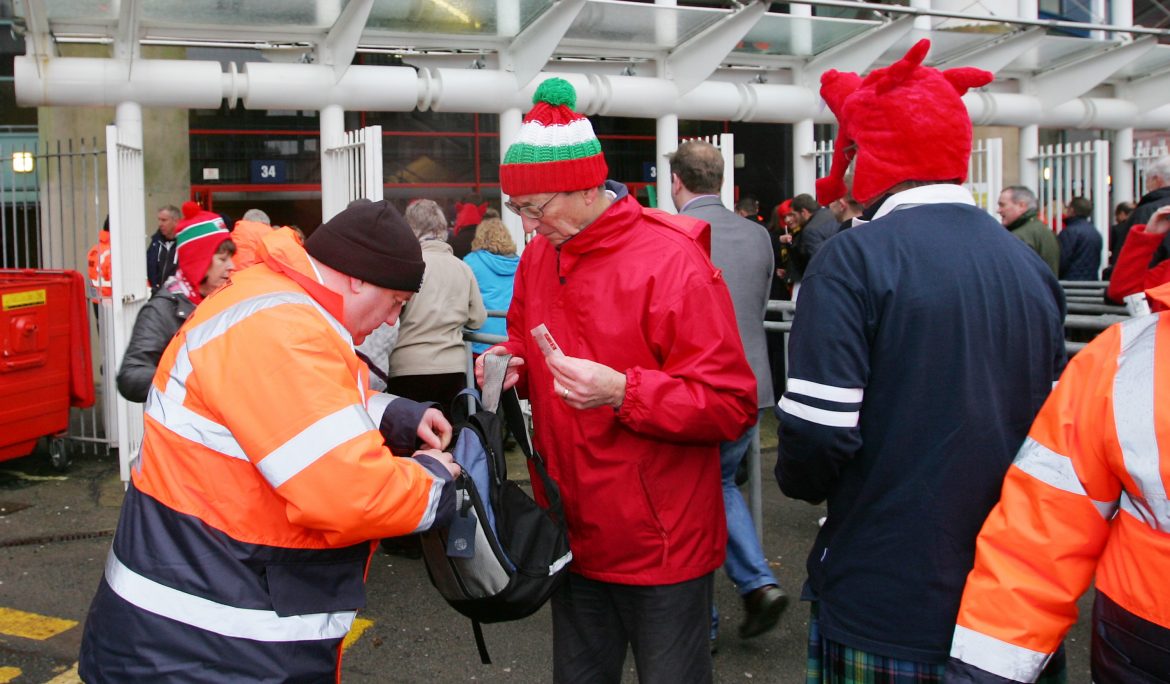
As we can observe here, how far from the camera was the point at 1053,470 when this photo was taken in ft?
6.04

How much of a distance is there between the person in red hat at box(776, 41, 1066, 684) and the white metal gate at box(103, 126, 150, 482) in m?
5.62

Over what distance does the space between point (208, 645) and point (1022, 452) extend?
5.35 ft

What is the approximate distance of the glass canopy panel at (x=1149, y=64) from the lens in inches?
517

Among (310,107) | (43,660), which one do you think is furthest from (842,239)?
(310,107)

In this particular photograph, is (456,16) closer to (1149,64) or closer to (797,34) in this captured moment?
(797,34)

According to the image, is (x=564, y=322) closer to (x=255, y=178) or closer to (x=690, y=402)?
(x=690, y=402)

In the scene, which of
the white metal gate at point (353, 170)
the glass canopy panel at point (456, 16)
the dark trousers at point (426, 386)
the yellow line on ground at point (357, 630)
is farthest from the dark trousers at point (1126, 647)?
the glass canopy panel at point (456, 16)

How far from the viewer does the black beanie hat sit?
2.34 m

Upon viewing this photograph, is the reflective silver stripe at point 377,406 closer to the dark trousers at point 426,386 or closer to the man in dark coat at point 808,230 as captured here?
the dark trousers at point 426,386

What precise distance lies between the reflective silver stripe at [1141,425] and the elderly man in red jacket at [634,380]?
1.07 meters

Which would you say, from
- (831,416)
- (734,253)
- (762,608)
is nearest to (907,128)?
(831,416)

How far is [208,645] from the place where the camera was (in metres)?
2.15

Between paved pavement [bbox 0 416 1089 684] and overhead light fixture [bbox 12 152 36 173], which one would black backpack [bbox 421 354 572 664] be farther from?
overhead light fixture [bbox 12 152 36 173]

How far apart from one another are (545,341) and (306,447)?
0.78m
